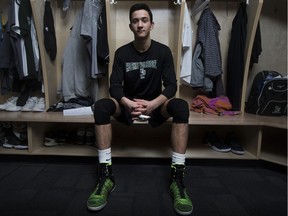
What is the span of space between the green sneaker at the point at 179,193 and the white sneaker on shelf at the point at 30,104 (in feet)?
4.34

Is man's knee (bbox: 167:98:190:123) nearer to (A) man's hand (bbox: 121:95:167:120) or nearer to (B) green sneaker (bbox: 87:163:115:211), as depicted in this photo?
(A) man's hand (bbox: 121:95:167:120)

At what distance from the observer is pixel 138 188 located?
4.48 feet

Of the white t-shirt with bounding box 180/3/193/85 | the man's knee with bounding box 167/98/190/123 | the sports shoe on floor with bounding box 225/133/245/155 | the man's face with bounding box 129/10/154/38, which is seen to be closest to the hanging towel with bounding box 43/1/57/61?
the man's face with bounding box 129/10/154/38

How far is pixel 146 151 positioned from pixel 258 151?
818 mm

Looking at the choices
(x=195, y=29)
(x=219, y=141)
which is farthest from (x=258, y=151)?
(x=195, y=29)

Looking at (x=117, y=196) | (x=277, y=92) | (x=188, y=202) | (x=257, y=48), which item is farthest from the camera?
(x=257, y=48)

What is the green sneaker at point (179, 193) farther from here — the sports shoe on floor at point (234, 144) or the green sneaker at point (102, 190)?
the sports shoe on floor at point (234, 144)

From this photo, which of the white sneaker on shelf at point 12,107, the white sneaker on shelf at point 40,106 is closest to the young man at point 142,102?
the white sneaker on shelf at point 40,106

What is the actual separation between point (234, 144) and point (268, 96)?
45 centimetres

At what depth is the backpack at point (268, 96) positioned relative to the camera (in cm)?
144

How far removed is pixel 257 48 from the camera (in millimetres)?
1831

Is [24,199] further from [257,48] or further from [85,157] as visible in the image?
[257,48]

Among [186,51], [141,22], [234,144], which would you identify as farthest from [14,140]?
[234,144]

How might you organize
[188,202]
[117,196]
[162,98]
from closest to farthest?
[188,202] → [117,196] → [162,98]
